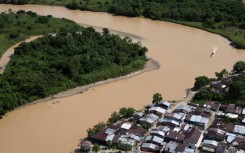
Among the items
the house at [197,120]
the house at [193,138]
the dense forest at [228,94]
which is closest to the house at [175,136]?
the house at [193,138]

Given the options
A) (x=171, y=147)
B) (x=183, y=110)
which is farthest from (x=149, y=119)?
(x=171, y=147)

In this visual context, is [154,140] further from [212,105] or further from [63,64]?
[63,64]

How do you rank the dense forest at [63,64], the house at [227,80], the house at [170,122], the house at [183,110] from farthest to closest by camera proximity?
1. the house at [227,80]
2. the dense forest at [63,64]
3. the house at [183,110]
4. the house at [170,122]

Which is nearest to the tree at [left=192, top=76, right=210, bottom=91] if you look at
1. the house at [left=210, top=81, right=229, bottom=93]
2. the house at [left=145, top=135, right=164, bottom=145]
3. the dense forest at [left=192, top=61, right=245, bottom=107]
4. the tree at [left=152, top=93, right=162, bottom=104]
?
the dense forest at [left=192, top=61, right=245, bottom=107]

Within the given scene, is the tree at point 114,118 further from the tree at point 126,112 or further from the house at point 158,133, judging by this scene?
the house at point 158,133

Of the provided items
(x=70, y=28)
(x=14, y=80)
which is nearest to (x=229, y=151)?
(x=14, y=80)

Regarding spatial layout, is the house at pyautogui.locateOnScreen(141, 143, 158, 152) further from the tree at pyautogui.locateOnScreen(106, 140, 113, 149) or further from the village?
the tree at pyautogui.locateOnScreen(106, 140, 113, 149)

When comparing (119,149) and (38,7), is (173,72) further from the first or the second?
(38,7)
